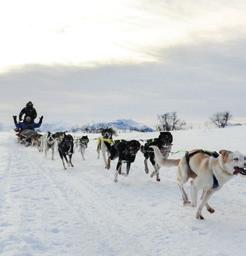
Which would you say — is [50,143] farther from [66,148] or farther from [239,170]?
[239,170]

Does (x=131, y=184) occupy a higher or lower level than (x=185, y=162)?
lower

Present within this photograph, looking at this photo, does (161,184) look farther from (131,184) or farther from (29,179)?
(29,179)

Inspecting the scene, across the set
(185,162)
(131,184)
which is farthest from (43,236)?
(131,184)

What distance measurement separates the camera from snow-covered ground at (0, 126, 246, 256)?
16.3ft

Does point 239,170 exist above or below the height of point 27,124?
above

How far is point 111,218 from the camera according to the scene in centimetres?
625

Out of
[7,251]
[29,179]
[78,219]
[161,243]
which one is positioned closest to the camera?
[7,251]

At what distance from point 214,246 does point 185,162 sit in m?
2.34

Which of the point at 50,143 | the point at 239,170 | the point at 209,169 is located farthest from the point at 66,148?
the point at 239,170

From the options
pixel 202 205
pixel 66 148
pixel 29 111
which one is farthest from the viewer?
pixel 29 111

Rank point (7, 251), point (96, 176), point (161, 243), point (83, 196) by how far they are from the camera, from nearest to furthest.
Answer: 1. point (7, 251)
2. point (161, 243)
3. point (83, 196)
4. point (96, 176)

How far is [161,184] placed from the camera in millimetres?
9367

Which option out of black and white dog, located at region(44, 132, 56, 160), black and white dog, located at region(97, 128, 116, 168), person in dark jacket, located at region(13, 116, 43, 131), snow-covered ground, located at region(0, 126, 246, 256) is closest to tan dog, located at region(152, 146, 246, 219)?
snow-covered ground, located at region(0, 126, 246, 256)

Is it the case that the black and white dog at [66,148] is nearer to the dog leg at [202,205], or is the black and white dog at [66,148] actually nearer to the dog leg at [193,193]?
the dog leg at [193,193]
